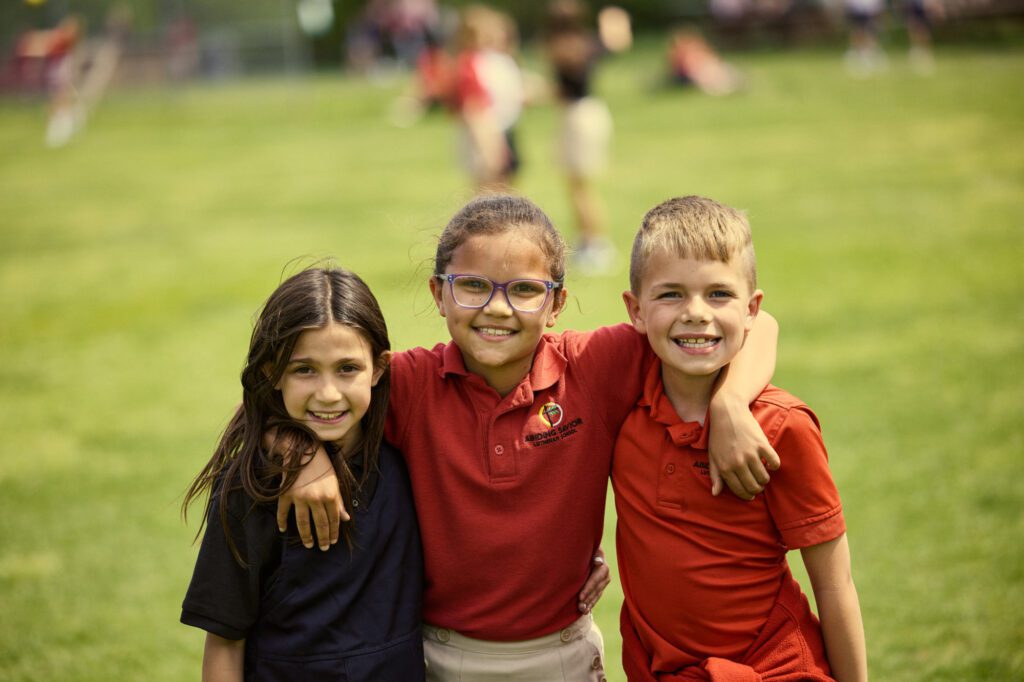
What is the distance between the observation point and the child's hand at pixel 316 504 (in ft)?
7.30

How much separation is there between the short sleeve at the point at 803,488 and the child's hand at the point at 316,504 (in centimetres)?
97

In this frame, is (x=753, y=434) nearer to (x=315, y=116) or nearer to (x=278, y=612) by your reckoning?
(x=278, y=612)

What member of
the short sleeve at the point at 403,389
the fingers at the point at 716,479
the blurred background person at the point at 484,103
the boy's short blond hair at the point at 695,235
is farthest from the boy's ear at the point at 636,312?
the blurred background person at the point at 484,103

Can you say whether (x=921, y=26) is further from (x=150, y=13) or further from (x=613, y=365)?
(x=613, y=365)

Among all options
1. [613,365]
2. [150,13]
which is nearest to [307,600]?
[613,365]

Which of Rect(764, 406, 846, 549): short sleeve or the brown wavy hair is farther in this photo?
the brown wavy hair

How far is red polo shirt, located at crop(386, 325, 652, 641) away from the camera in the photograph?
2.34 meters

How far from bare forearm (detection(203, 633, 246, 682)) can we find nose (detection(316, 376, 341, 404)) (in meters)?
0.58

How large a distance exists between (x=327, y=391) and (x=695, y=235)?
915 millimetres

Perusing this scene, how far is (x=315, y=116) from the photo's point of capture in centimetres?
2155

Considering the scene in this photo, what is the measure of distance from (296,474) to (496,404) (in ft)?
1.62

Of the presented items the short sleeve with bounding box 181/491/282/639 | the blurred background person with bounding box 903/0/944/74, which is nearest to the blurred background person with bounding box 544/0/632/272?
the short sleeve with bounding box 181/491/282/639

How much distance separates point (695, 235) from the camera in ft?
7.48

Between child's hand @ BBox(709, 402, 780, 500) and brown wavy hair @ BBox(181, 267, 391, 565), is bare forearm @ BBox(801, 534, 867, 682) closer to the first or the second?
child's hand @ BBox(709, 402, 780, 500)
